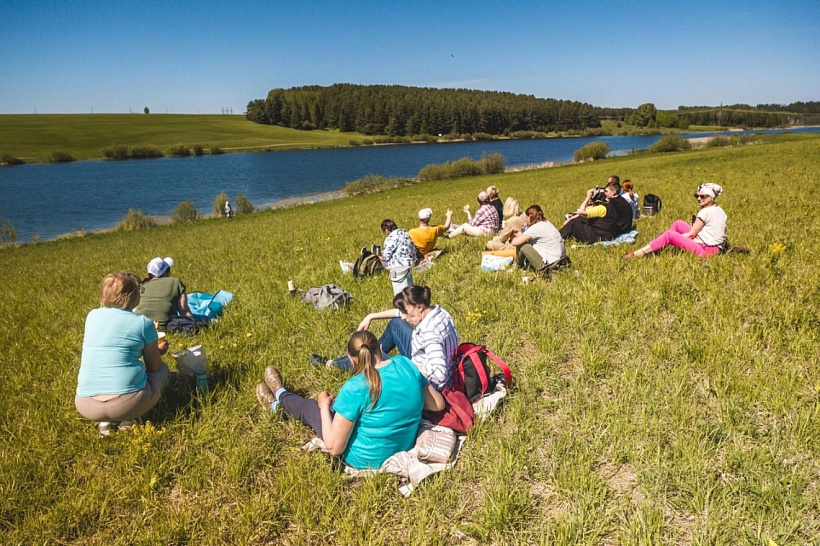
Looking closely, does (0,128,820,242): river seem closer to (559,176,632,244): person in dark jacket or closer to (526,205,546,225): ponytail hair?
(526,205,546,225): ponytail hair

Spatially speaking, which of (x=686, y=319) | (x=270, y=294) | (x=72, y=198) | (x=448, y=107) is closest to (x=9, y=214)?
(x=72, y=198)

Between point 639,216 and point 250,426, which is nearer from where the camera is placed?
point 250,426

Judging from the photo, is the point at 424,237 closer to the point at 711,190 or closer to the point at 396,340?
the point at 396,340

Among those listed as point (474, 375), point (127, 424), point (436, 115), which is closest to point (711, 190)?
point (474, 375)

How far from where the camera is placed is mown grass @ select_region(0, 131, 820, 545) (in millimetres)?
3057

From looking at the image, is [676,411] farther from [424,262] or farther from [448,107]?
[448,107]

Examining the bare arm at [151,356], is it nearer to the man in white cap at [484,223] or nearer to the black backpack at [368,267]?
the black backpack at [368,267]

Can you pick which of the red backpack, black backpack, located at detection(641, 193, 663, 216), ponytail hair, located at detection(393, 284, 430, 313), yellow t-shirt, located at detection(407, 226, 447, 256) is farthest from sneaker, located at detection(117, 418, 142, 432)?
black backpack, located at detection(641, 193, 663, 216)

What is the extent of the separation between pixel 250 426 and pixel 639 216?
1214 cm

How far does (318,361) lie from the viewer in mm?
5395

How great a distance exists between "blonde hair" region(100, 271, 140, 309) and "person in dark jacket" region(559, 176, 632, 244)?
8.99 m

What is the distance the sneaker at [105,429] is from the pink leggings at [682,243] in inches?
351

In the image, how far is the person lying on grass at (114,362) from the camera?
4125 millimetres

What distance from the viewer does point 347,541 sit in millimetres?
2951
